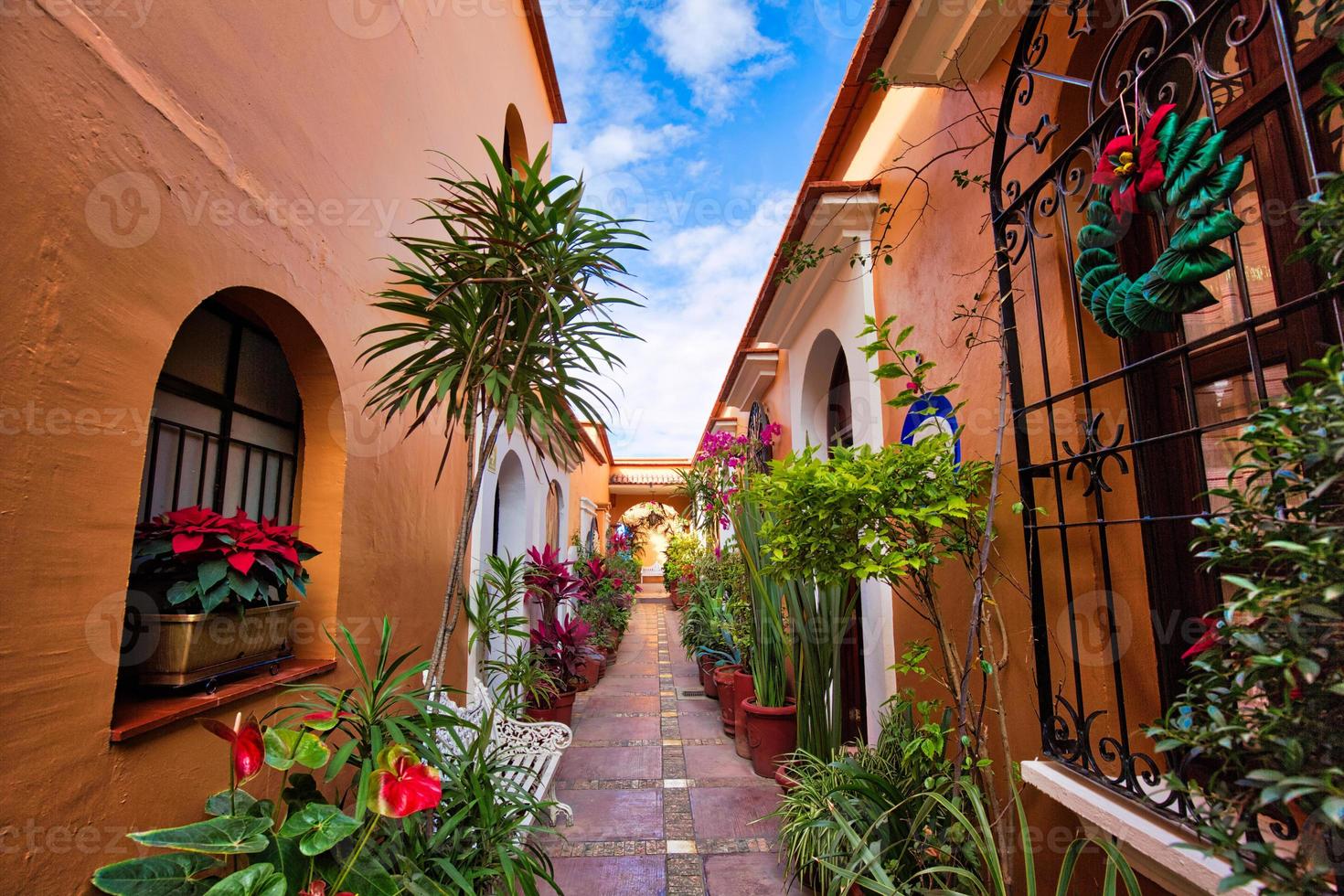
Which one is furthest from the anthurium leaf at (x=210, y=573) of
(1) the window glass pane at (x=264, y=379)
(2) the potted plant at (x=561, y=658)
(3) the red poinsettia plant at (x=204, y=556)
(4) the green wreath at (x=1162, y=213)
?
(2) the potted plant at (x=561, y=658)

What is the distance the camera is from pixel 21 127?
1145 mm

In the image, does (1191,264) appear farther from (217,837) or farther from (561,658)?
(561,658)

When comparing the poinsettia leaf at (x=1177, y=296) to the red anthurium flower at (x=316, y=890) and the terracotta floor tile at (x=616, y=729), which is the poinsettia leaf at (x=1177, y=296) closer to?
the red anthurium flower at (x=316, y=890)

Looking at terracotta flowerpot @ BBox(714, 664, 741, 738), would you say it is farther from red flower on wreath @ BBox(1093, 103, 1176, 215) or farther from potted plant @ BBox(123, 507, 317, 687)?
red flower on wreath @ BBox(1093, 103, 1176, 215)

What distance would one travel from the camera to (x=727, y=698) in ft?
14.9

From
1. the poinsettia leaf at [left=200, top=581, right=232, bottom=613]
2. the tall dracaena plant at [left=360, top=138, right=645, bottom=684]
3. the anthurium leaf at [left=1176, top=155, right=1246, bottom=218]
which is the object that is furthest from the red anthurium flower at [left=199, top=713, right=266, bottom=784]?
the anthurium leaf at [left=1176, top=155, right=1246, bottom=218]

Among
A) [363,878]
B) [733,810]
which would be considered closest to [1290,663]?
[363,878]

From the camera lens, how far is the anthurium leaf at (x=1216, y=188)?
105cm

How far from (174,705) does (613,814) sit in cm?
240

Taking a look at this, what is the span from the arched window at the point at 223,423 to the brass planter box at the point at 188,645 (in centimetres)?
40

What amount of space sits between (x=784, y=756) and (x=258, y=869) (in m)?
3.03

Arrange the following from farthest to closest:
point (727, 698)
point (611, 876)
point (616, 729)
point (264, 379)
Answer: point (616, 729)
point (727, 698)
point (611, 876)
point (264, 379)

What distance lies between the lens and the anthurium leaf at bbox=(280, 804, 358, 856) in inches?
48.0

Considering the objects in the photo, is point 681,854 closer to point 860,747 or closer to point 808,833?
point 808,833
